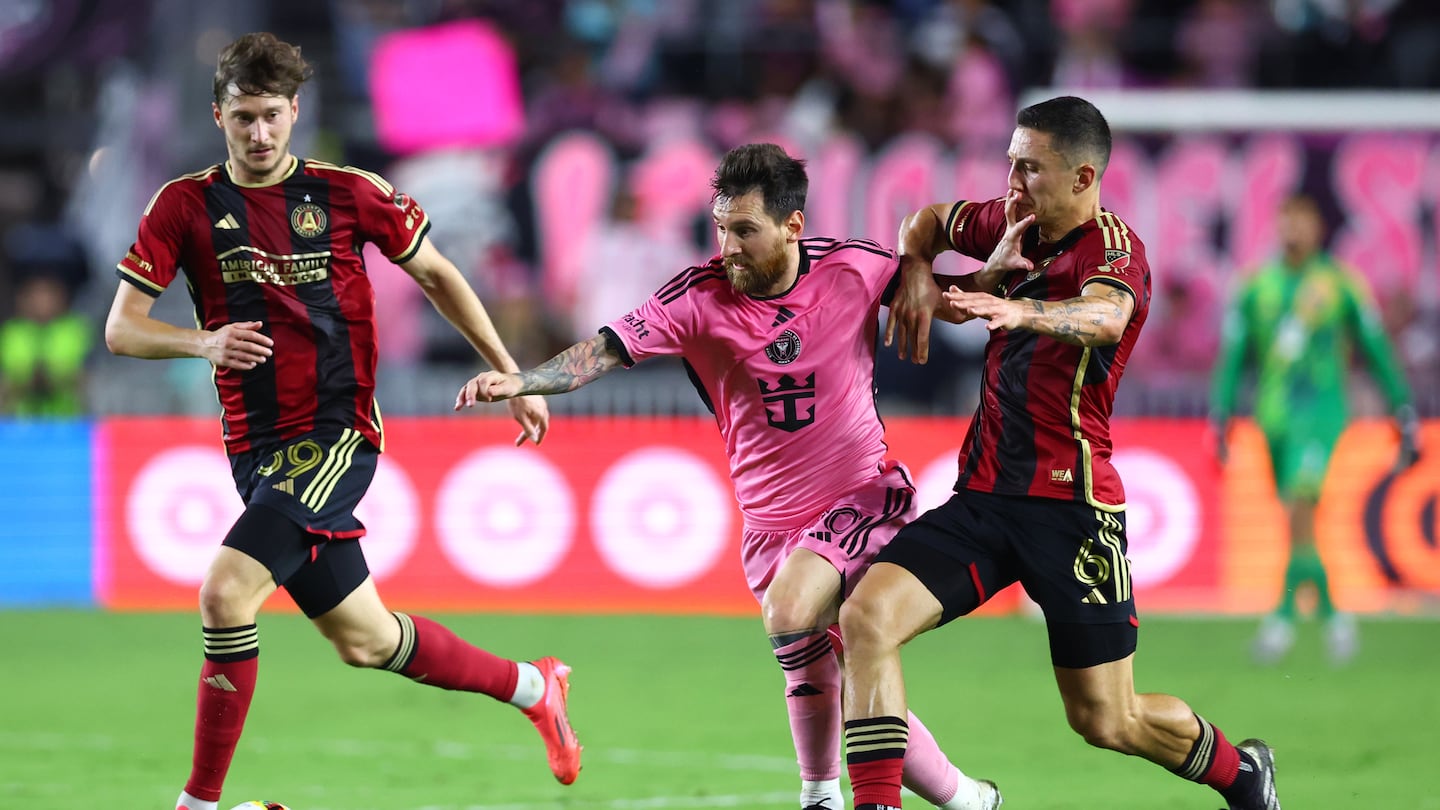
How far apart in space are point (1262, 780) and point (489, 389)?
2633mm

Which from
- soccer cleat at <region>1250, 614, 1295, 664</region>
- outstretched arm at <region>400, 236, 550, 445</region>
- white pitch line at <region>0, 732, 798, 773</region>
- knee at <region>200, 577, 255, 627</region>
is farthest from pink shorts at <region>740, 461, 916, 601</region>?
soccer cleat at <region>1250, 614, 1295, 664</region>

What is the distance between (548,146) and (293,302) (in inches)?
404

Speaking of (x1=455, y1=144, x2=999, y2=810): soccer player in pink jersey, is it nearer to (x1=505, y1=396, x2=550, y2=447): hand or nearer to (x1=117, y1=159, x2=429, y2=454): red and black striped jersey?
(x1=505, y1=396, x2=550, y2=447): hand

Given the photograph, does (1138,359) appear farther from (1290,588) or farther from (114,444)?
(114,444)

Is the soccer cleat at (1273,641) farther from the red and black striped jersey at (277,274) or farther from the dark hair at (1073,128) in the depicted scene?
the red and black striped jersey at (277,274)

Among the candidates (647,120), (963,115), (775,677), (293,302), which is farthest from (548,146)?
(293,302)

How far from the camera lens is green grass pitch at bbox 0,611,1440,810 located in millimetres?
6875

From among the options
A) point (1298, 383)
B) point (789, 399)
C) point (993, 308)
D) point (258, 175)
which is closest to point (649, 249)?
point (1298, 383)

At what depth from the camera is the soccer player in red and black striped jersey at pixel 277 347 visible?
5.60m

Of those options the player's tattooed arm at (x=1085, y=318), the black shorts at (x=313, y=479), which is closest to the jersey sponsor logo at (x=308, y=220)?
the black shorts at (x=313, y=479)

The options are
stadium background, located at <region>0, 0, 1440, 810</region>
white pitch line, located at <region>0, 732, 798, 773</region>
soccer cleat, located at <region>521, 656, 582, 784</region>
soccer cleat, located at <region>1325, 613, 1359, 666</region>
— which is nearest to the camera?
soccer cleat, located at <region>521, 656, 582, 784</region>

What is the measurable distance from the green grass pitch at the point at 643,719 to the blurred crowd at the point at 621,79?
396 cm

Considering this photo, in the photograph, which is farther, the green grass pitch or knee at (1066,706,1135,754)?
the green grass pitch

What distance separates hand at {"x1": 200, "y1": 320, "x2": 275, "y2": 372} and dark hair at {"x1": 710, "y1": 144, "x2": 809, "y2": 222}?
145cm
